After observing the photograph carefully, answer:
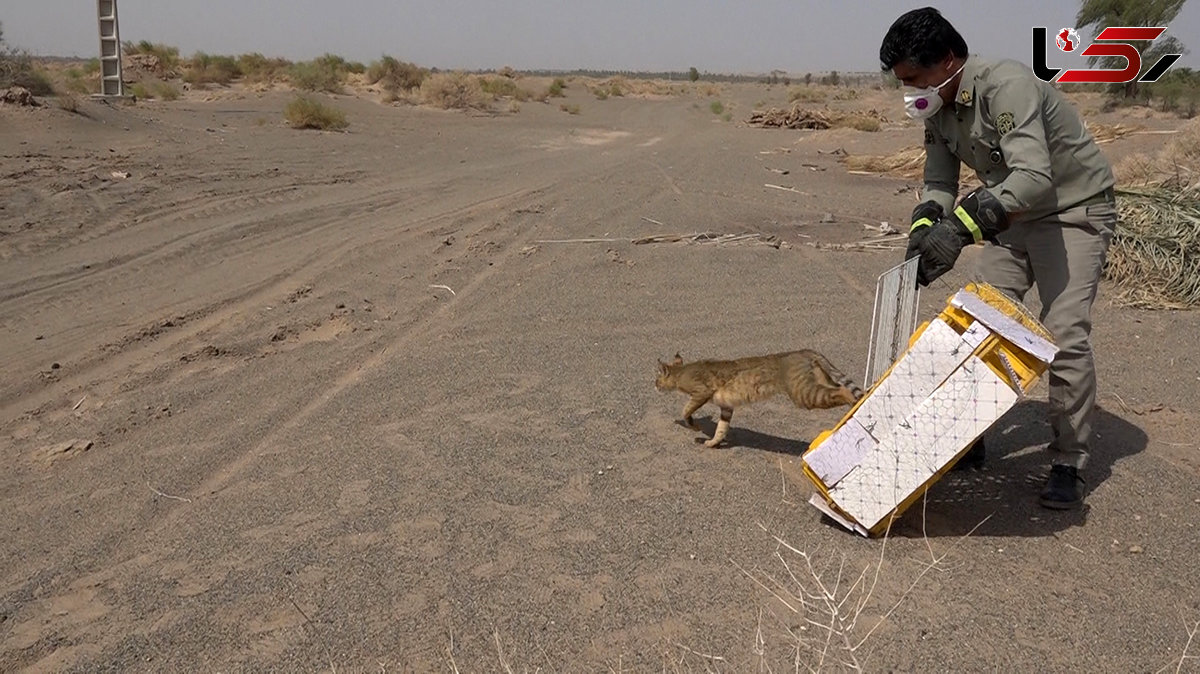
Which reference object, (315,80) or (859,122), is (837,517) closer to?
(859,122)

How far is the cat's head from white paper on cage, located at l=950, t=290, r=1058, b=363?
2328 mm

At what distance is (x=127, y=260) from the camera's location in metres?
9.44

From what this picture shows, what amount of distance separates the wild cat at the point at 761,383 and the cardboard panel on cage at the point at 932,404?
957 mm

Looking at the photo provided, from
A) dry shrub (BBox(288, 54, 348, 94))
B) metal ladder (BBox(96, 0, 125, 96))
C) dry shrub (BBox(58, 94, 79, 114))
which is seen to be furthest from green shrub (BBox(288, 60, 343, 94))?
dry shrub (BBox(58, 94, 79, 114))

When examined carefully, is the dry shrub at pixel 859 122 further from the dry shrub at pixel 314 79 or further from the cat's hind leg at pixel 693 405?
the cat's hind leg at pixel 693 405

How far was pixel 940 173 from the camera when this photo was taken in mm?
4613

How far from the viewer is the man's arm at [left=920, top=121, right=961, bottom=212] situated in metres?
4.56

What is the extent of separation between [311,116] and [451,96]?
40.6 feet

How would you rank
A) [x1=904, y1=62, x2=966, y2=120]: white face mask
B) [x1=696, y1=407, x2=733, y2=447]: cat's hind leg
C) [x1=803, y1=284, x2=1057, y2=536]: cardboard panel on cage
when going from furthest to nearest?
1. [x1=696, y1=407, x2=733, y2=447]: cat's hind leg
2. [x1=904, y1=62, x2=966, y2=120]: white face mask
3. [x1=803, y1=284, x2=1057, y2=536]: cardboard panel on cage

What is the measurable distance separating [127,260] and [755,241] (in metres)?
6.98

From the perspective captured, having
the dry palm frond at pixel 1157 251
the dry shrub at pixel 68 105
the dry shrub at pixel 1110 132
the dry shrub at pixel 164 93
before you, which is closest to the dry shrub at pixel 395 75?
the dry shrub at pixel 164 93

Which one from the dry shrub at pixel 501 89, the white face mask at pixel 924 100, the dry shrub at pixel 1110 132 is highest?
the dry shrub at pixel 501 89

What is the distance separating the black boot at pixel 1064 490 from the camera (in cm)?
418

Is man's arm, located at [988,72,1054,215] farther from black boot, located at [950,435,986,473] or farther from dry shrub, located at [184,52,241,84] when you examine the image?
dry shrub, located at [184,52,241,84]
